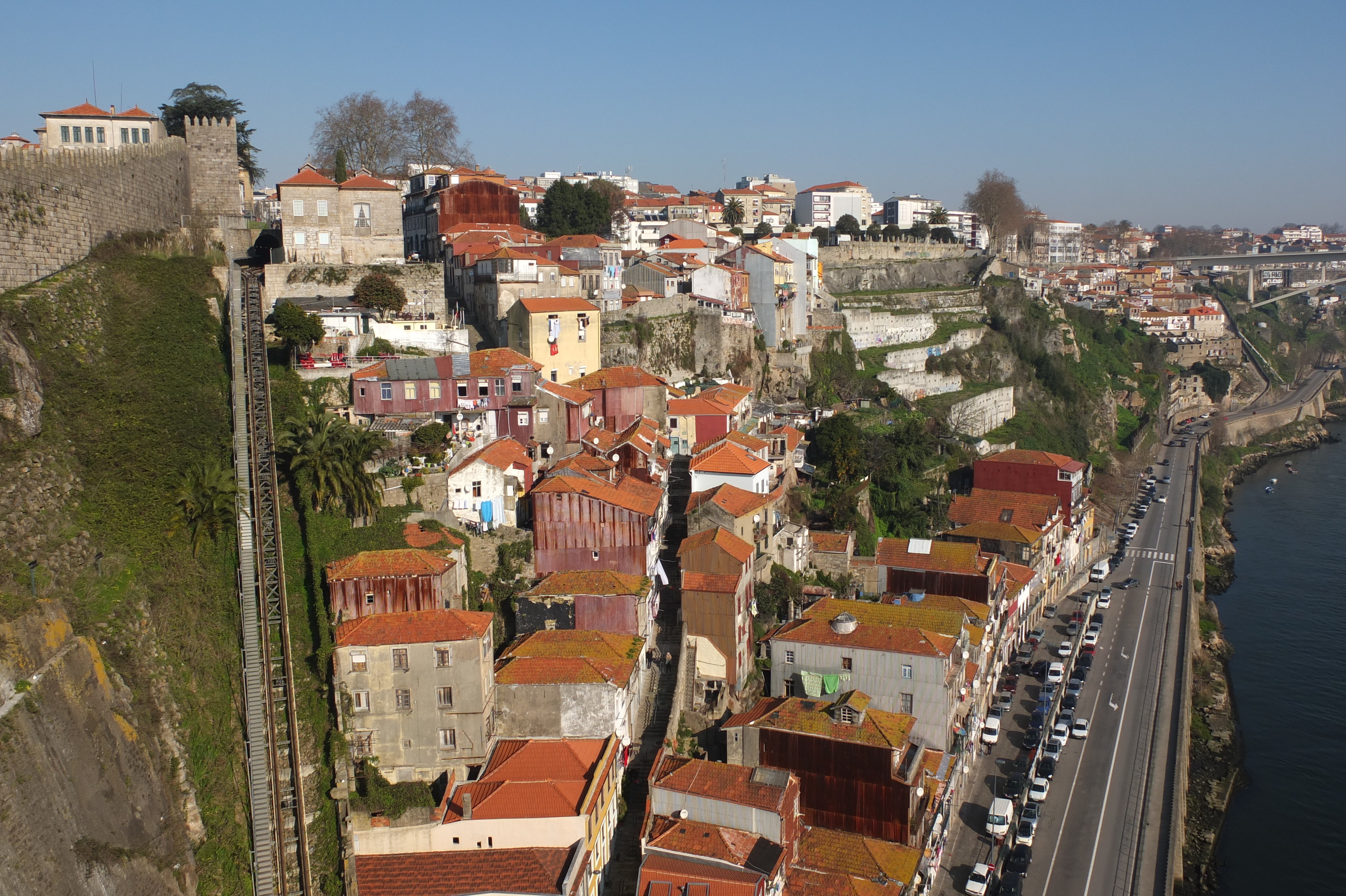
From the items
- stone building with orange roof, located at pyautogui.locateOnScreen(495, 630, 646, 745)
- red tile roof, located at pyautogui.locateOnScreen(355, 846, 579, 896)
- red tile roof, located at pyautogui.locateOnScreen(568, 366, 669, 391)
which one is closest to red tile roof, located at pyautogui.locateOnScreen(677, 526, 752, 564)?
stone building with orange roof, located at pyautogui.locateOnScreen(495, 630, 646, 745)

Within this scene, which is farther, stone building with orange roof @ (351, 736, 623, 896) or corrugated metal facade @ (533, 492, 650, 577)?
corrugated metal facade @ (533, 492, 650, 577)

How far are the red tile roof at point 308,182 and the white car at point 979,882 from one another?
2300 centimetres

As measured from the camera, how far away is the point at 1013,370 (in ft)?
181

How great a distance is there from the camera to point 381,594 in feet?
57.3

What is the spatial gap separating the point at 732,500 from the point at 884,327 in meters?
29.3

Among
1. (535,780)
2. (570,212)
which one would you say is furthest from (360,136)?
(535,780)

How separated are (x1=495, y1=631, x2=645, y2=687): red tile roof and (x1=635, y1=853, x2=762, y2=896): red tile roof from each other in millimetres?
2886

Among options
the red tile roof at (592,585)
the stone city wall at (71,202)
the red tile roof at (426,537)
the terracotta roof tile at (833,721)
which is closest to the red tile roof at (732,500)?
the red tile roof at (592,585)

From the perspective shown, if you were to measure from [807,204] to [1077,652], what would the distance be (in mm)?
61640

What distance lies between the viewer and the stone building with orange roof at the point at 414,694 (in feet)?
54.0

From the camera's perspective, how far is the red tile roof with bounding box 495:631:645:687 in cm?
1747

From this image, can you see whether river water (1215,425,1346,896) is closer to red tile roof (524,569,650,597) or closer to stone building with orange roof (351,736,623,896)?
red tile roof (524,569,650,597)

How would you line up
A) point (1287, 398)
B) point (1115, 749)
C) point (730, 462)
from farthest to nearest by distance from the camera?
point (1287, 398) → point (730, 462) → point (1115, 749)

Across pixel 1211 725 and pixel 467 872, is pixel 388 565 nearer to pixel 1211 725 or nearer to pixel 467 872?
pixel 467 872
